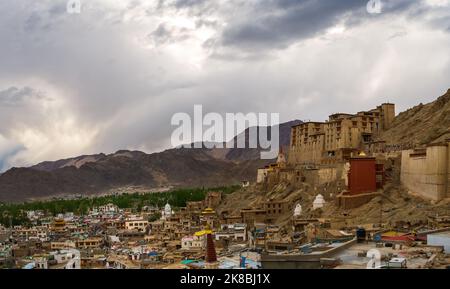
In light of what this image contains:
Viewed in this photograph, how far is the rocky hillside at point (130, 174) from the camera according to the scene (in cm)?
6688

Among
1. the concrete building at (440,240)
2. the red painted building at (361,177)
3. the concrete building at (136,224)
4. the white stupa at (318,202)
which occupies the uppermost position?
the red painted building at (361,177)

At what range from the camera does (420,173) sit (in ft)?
49.5

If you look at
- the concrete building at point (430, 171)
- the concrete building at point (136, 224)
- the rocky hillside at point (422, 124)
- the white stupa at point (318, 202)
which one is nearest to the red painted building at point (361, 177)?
the concrete building at point (430, 171)

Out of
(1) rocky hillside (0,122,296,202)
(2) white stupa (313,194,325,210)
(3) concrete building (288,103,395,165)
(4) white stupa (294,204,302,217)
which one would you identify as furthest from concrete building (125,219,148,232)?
(1) rocky hillside (0,122,296,202)

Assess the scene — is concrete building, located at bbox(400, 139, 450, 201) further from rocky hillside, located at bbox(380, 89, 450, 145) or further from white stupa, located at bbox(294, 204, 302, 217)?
white stupa, located at bbox(294, 204, 302, 217)

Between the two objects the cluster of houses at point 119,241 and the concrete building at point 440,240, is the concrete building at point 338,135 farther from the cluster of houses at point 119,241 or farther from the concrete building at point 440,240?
the concrete building at point 440,240

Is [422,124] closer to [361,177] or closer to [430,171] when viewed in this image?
[361,177]

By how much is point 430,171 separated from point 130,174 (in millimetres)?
62341

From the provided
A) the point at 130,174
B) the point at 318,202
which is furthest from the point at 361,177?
the point at 130,174

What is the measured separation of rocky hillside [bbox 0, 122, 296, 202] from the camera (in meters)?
66.9

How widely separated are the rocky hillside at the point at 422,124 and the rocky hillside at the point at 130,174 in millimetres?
39436
